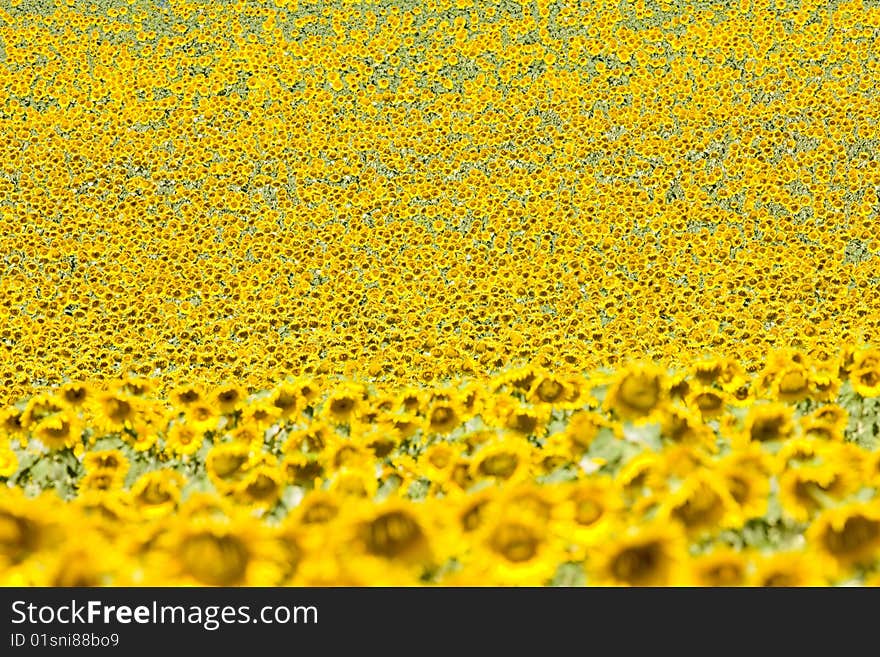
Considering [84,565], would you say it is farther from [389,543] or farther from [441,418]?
[441,418]

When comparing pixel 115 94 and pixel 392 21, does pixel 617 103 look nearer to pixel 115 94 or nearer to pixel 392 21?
pixel 392 21

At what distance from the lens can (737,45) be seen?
45.2 feet

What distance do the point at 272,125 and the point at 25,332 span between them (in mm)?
5514

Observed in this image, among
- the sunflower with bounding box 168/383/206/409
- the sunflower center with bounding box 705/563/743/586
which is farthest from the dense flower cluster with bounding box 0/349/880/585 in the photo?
the sunflower with bounding box 168/383/206/409

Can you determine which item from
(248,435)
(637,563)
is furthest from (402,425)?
(637,563)

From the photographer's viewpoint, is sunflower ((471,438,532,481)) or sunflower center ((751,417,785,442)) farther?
sunflower center ((751,417,785,442))

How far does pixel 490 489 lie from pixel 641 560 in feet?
1.63

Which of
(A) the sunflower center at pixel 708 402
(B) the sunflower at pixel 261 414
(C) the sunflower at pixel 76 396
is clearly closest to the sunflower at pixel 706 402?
(A) the sunflower center at pixel 708 402

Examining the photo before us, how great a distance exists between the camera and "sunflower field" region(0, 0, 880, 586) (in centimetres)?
226

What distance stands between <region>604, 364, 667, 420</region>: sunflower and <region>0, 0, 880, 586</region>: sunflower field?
1 cm

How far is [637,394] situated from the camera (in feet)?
10.1

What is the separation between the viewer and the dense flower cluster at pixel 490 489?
7.07 feet

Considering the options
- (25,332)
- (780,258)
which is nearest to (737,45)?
(780,258)

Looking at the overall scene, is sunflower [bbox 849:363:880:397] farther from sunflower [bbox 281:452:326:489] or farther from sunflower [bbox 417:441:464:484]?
sunflower [bbox 281:452:326:489]
